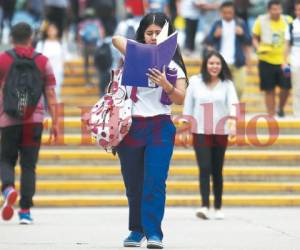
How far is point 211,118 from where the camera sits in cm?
1348

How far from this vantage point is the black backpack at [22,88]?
12.1m

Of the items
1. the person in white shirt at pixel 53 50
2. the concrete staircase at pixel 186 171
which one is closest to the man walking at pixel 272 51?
the concrete staircase at pixel 186 171

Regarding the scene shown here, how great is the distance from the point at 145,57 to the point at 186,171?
600cm

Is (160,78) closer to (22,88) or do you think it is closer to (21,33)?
(22,88)

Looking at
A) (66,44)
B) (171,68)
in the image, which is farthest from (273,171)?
(66,44)

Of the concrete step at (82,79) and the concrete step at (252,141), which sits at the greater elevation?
the concrete step at (82,79)

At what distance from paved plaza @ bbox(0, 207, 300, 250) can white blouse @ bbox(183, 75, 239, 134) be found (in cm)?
104

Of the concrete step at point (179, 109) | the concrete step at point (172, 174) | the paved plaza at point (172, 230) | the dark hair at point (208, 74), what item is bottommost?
the paved plaza at point (172, 230)

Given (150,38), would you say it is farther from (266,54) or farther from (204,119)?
(266,54)

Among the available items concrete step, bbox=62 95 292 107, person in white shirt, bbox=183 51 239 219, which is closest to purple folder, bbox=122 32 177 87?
person in white shirt, bbox=183 51 239 219

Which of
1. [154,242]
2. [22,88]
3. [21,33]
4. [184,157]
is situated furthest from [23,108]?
[184,157]

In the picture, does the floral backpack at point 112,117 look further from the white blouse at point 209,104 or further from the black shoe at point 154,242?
the white blouse at point 209,104

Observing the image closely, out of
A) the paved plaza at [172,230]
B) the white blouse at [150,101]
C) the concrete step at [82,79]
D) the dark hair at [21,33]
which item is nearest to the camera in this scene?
the white blouse at [150,101]

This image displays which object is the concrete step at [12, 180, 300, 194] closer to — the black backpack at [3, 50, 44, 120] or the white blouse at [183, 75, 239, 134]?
the white blouse at [183, 75, 239, 134]
